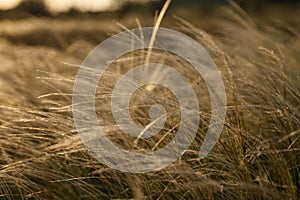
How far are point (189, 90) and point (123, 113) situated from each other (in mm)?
376

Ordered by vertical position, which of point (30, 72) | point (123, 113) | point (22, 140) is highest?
point (123, 113)

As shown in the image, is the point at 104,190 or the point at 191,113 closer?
the point at 191,113

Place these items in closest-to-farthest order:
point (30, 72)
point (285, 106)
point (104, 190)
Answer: point (285, 106), point (104, 190), point (30, 72)

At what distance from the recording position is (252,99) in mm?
2076

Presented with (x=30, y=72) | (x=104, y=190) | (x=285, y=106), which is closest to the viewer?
(x=285, y=106)

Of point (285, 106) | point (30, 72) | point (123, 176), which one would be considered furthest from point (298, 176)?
point (30, 72)

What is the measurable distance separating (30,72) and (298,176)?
229 centimetres

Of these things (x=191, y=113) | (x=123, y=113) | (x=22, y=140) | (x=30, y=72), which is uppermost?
(x=191, y=113)

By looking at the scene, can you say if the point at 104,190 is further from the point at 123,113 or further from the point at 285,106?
the point at 285,106

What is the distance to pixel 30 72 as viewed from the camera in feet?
12.4

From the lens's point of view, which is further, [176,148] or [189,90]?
[189,90]

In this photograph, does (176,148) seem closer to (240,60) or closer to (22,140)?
(22,140)

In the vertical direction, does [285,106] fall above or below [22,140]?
above

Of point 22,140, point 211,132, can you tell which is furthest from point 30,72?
point 211,132
